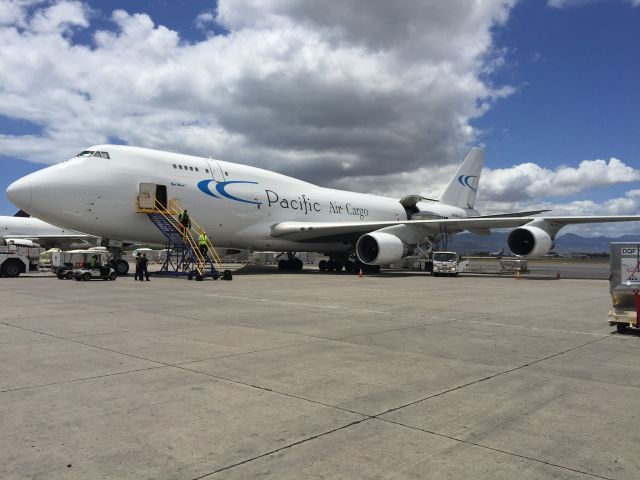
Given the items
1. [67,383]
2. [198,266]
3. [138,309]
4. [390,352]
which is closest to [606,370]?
[390,352]

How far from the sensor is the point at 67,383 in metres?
4.42

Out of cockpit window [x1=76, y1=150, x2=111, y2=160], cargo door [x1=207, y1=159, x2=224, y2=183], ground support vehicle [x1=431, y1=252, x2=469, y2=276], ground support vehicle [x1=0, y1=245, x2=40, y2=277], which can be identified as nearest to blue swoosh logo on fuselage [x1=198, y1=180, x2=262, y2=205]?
cargo door [x1=207, y1=159, x2=224, y2=183]

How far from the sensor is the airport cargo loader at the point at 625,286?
7.86 metres

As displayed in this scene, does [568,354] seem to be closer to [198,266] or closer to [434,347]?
[434,347]

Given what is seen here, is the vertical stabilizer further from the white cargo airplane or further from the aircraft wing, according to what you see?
the aircraft wing

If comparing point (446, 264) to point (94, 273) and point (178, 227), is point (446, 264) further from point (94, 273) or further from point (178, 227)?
point (94, 273)

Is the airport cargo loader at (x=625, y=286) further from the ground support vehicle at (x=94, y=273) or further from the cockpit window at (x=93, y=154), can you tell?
the cockpit window at (x=93, y=154)

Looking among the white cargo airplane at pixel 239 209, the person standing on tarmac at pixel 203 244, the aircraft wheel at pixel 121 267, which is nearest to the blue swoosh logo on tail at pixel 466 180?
the white cargo airplane at pixel 239 209

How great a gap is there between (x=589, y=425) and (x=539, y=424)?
355mm

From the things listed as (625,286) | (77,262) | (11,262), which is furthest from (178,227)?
(625,286)

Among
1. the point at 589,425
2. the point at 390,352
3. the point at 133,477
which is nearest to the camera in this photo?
the point at 133,477

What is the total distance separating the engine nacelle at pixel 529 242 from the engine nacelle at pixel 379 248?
5.34 m

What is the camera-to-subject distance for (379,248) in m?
21.8

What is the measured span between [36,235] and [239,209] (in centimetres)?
2369
